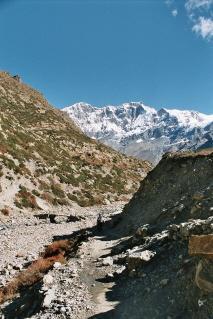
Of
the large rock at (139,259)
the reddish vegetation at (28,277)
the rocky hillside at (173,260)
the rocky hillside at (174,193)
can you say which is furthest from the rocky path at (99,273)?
the rocky hillside at (174,193)

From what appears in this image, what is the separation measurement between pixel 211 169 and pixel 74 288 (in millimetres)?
19646

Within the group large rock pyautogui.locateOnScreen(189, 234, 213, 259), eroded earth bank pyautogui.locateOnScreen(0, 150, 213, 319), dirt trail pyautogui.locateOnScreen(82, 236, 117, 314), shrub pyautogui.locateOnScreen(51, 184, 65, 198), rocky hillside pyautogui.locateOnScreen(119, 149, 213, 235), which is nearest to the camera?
large rock pyautogui.locateOnScreen(189, 234, 213, 259)

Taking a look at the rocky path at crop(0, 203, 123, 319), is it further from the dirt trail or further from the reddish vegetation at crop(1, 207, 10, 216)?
the reddish vegetation at crop(1, 207, 10, 216)

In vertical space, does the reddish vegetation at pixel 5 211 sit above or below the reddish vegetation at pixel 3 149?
below

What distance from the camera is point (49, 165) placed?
79.1 meters

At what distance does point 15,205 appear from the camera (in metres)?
58.7

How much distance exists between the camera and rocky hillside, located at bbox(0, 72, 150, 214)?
6531cm

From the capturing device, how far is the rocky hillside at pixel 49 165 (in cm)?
6531

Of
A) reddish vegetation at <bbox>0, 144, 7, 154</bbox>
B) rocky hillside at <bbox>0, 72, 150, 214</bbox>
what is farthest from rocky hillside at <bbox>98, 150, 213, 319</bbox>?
reddish vegetation at <bbox>0, 144, 7, 154</bbox>

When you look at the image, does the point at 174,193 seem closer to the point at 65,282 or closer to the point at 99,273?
the point at 99,273

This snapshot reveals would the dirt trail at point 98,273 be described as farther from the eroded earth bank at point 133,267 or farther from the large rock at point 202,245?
the large rock at point 202,245

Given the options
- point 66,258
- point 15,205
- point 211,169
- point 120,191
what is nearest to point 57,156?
point 120,191

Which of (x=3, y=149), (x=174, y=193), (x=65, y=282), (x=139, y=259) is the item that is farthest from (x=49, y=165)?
(x=139, y=259)

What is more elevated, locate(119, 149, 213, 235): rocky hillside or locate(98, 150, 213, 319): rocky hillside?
locate(119, 149, 213, 235): rocky hillside
